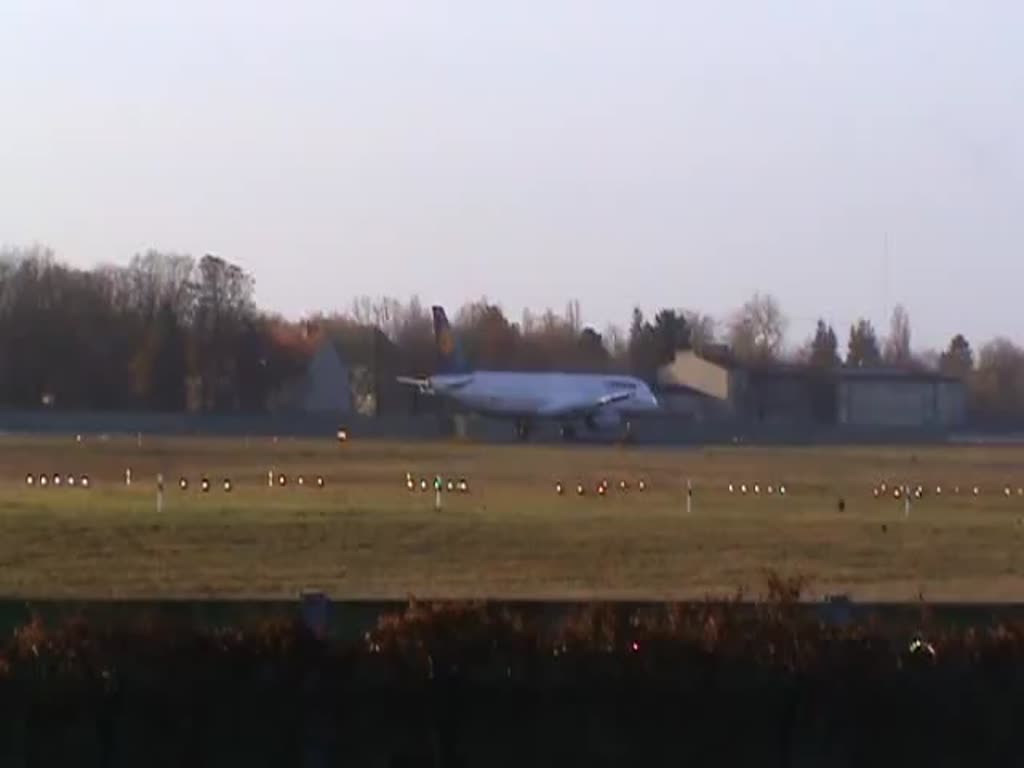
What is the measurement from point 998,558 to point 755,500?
17.9m

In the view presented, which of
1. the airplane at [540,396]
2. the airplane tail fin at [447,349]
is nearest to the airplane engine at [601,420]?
the airplane at [540,396]

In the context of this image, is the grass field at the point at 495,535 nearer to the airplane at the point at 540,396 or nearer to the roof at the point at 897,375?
the airplane at the point at 540,396

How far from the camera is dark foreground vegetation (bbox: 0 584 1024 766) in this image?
10.8 m

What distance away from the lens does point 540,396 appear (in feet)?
368

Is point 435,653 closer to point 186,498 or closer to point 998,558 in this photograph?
point 998,558

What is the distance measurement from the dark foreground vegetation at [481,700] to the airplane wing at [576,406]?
10055 cm

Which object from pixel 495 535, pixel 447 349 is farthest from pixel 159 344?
pixel 495 535

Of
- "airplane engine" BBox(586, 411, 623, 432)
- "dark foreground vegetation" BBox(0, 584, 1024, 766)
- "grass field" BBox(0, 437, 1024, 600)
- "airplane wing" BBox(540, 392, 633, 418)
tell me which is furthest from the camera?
"airplane engine" BBox(586, 411, 623, 432)

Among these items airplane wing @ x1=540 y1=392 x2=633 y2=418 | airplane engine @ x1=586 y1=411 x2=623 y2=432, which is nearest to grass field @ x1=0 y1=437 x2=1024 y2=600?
airplane wing @ x1=540 y1=392 x2=633 y2=418

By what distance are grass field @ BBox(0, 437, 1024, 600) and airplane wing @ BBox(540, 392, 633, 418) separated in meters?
41.8

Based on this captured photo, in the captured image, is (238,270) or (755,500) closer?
(755,500)

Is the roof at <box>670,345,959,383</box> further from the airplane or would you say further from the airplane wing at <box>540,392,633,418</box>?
the airplane wing at <box>540,392,633,418</box>

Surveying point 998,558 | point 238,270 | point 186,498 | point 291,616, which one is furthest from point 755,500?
point 238,270

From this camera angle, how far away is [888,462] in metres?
82.6
